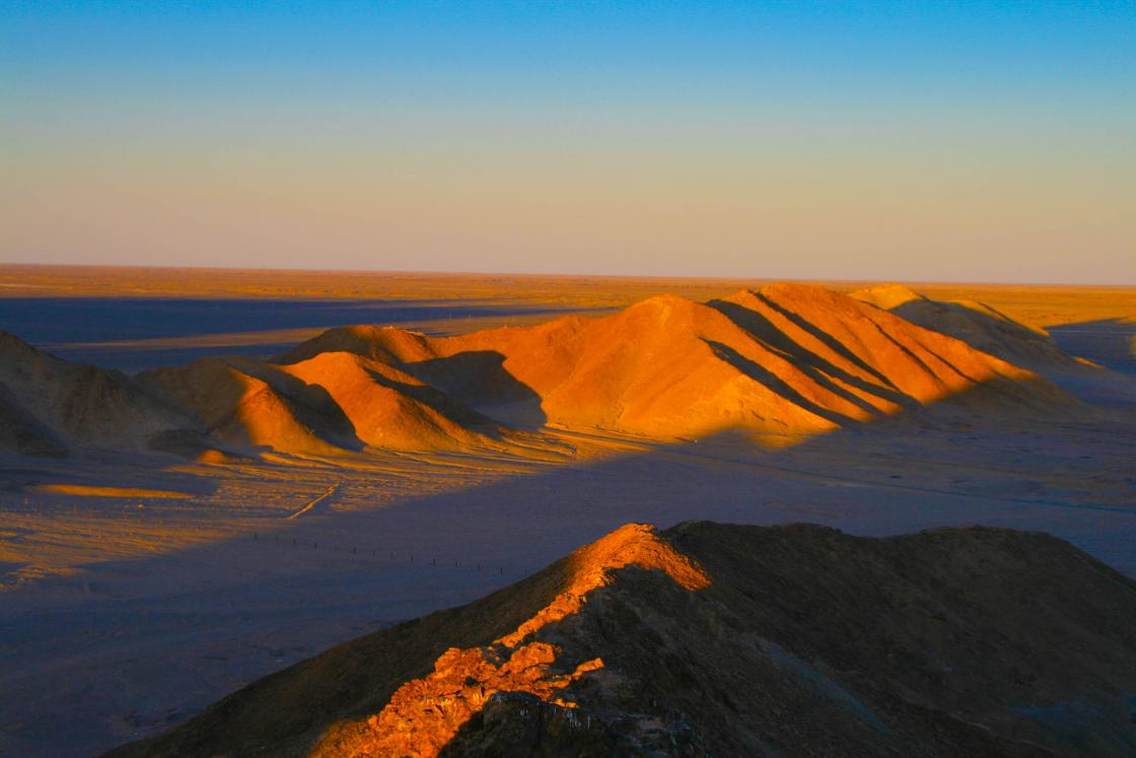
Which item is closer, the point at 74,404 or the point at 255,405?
the point at 74,404

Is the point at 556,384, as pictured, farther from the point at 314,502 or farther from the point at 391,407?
the point at 314,502

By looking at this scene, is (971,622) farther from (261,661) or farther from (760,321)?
(760,321)

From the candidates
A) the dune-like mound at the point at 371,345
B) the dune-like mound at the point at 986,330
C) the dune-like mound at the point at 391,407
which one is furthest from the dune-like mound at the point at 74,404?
the dune-like mound at the point at 986,330

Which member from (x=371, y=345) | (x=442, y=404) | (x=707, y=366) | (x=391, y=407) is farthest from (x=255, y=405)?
(x=707, y=366)

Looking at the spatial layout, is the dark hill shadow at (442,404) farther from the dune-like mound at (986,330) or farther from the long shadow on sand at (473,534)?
the dune-like mound at (986,330)

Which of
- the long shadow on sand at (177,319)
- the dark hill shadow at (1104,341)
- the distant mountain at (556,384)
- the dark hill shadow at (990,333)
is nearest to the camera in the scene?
the distant mountain at (556,384)

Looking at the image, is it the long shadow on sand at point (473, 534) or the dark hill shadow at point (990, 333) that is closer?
the long shadow on sand at point (473, 534)

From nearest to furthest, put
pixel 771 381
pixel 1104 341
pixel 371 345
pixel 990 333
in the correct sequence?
pixel 771 381, pixel 371 345, pixel 990 333, pixel 1104 341
